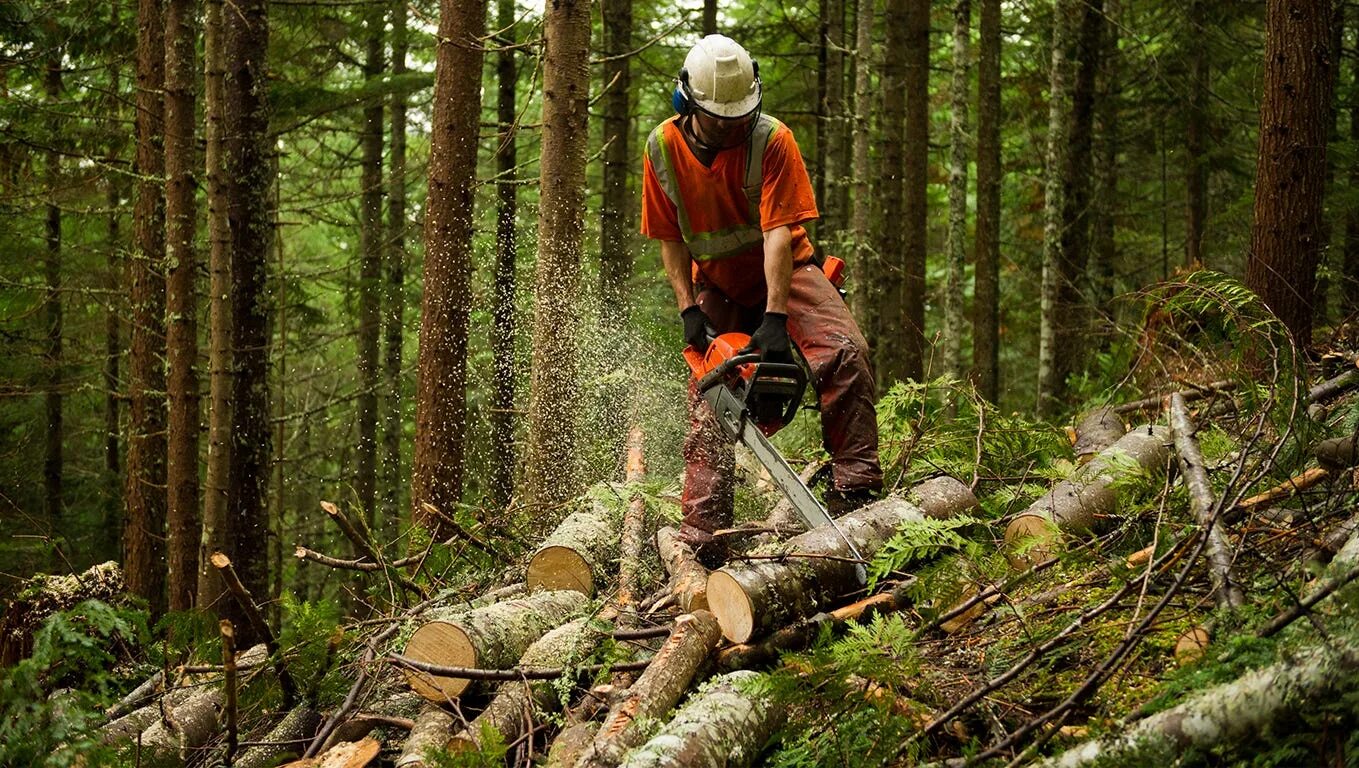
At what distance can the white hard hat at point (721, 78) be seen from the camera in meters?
4.56

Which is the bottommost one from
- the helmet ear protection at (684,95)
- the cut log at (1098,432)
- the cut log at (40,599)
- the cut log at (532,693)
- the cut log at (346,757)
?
the cut log at (40,599)

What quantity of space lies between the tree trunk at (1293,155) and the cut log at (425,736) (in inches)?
198

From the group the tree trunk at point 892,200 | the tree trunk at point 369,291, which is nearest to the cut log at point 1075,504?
the tree trunk at point 892,200

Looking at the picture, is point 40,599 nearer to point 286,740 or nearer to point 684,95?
point 286,740

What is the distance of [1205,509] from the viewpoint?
122 inches

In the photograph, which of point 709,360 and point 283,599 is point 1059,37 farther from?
point 283,599

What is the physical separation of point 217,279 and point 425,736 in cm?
520

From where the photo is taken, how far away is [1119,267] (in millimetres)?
18297

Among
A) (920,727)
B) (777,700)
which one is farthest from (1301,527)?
(777,700)

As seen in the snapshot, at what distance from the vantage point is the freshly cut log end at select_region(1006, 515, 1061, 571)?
3758mm

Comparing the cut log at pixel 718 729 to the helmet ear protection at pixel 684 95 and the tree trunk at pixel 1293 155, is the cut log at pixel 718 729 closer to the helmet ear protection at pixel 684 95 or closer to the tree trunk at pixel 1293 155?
the helmet ear protection at pixel 684 95

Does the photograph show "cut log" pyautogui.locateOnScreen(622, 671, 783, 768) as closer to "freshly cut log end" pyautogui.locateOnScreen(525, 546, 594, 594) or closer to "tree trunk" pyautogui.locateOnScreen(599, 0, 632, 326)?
"freshly cut log end" pyautogui.locateOnScreen(525, 546, 594, 594)

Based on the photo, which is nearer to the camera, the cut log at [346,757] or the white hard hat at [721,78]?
the cut log at [346,757]

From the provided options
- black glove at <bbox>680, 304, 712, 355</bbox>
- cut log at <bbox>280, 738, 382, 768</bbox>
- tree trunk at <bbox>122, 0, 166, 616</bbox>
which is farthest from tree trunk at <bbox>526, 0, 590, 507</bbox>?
tree trunk at <bbox>122, 0, 166, 616</bbox>
